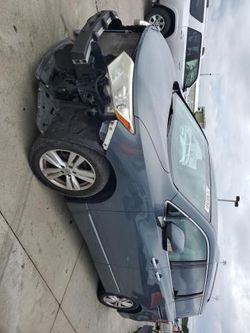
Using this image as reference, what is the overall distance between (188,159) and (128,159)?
1.03 meters

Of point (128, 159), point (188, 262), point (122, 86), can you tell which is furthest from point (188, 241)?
point (122, 86)

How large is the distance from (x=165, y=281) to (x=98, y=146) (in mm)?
→ 2047

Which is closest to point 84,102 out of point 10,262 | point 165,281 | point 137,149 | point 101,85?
point 101,85

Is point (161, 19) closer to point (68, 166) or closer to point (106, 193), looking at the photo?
point (106, 193)

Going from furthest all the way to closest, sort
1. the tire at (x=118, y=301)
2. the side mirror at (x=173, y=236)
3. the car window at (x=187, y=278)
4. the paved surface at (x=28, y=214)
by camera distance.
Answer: the tire at (x=118, y=301), the car window at (x=187, y=278), the side mirror at (x=173, y=236), the paved surface at (x=28, y=214)

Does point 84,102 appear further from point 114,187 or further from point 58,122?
point 114,187

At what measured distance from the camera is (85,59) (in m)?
3.64

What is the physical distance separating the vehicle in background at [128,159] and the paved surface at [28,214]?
18cm

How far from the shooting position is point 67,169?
13.1ft

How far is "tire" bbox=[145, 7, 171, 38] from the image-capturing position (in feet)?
32.2

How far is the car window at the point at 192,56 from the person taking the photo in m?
10.5

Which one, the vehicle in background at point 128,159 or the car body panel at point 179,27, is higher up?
the vehicle in background at point 128,159

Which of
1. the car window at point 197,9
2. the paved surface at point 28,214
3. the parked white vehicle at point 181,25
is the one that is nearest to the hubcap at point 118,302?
the paved surface at point 28,214

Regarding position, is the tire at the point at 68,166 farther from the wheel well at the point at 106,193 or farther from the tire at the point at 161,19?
the tire at the point at 161,19
